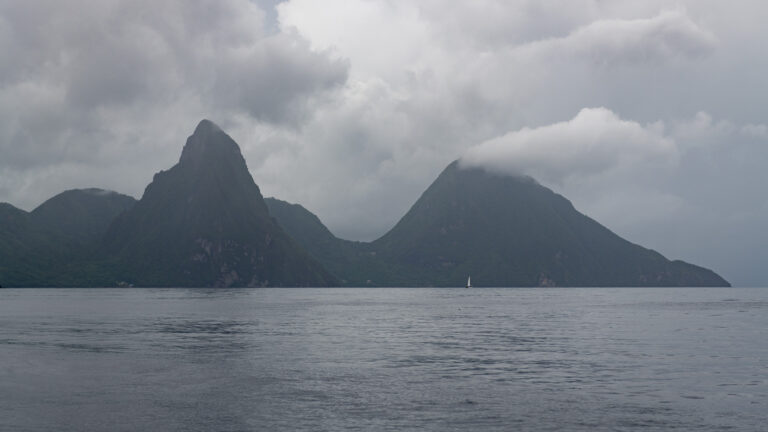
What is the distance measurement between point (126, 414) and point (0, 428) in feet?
20.1

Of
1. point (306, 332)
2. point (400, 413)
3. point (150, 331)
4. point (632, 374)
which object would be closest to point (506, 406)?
point (400, 413)

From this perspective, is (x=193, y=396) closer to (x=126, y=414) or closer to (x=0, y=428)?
(x=126, y=414)

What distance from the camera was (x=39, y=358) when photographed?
2452 inches

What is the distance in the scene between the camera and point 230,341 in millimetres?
81375

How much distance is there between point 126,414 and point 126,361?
24186 millimetres

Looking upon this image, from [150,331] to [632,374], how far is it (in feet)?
221

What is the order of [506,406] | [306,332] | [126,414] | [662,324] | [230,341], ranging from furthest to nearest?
[662,324], [306,332], [230,341], [506,406], [126,414]

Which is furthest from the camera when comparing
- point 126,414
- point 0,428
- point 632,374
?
point 632,374

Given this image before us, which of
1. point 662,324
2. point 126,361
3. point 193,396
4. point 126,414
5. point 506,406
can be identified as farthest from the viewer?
point 662,324

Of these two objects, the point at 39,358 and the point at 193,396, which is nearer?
the point at 193,396

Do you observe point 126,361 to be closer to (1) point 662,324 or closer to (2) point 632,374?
(2) point 632,374

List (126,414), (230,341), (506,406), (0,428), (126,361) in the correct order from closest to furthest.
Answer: (0,428)
(126,414)
(506,406)
(126,361)
(230,341)

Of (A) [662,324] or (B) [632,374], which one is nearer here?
(B) [632,374]

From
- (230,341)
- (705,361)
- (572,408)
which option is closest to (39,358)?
(230,341)
